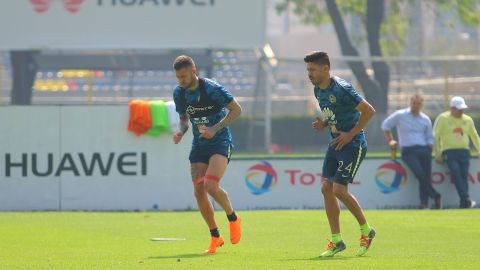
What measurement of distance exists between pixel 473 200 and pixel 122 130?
20.2 ft

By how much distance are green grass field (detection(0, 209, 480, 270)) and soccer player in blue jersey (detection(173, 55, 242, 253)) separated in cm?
37

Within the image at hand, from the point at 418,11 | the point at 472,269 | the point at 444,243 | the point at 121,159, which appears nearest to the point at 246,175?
the point at 121,159

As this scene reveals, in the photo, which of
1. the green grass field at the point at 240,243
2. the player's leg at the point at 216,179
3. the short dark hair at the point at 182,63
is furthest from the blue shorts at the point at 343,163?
the short dark hair at the point at 182,63

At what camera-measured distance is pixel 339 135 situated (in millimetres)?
11234

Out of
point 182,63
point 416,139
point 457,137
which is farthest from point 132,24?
point 182,63

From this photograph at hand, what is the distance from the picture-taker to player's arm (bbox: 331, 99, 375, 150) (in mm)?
11023

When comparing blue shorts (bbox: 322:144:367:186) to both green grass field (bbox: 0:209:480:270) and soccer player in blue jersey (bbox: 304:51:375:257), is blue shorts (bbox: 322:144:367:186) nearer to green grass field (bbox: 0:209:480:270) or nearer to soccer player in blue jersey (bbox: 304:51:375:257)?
soccer player in blue jersey (bbox: 304:51:375:257)

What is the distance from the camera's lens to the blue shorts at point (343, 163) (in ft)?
37.0

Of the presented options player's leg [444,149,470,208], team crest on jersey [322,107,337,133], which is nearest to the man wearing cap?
player's leg [444,149,470,208]

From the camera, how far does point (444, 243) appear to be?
12.5 m

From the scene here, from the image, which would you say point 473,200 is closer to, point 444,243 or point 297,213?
point 297,213

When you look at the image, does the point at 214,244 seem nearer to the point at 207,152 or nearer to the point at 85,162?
the point at 207,152

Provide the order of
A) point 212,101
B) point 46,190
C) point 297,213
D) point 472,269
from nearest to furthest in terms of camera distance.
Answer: point 472,269
point 212,101
point 297,213
point 46,190

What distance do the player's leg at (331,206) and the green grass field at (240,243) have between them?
7.1 inches
